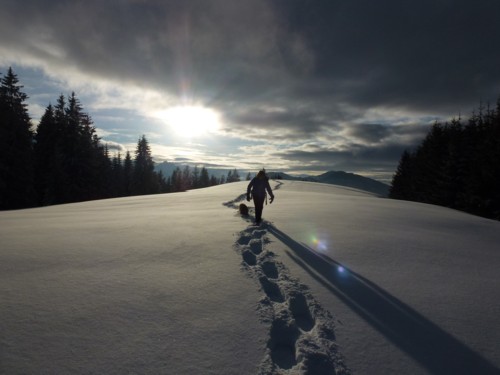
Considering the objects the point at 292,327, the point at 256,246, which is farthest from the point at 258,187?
the point at 292,327

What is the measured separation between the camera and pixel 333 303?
3.48 metres

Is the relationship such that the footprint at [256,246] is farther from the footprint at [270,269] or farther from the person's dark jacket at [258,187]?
the person's dark jacket at [258,187]

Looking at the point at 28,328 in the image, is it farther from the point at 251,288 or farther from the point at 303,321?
the point at 303,321

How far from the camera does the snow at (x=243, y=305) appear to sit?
2461mm

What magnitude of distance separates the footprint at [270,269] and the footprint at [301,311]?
0.72 m

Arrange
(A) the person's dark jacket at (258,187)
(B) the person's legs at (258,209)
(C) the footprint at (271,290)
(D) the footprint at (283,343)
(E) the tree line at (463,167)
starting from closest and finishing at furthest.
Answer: (D) the footprint at (283,343) → (C) the footprint at (271,290) → (B) the person's legs at (258,209) → (A) the person's dark jacket at (258,187) → (E) the tree line at (463,167)

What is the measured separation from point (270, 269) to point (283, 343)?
184 cm

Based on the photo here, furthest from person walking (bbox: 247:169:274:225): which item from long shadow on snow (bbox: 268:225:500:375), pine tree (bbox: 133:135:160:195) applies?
pine tree (bbox: 133:135:160:195)

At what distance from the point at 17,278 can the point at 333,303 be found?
4500mm

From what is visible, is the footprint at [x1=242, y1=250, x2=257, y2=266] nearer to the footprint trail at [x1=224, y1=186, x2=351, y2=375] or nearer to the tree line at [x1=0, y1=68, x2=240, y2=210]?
the footprint trail at [x1=224, y1=186, x2=351, y2=375]

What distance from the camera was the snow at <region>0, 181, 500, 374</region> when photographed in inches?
96.9

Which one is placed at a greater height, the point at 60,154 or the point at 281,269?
the point at 60,154

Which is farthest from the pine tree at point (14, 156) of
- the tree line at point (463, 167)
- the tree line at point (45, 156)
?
the tree line at point (463, 167)

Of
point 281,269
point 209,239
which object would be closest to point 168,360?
point 281,269
